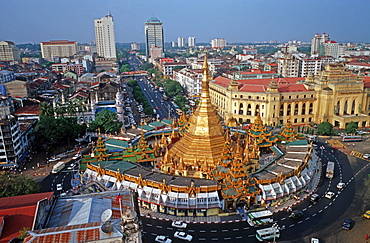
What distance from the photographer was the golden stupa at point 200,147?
159 feet

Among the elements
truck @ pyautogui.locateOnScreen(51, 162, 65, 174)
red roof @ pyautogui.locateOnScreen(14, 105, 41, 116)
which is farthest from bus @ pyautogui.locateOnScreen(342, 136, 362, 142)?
red roof @ pyautogui.locateOnScreen(14, 105, 41, 116)

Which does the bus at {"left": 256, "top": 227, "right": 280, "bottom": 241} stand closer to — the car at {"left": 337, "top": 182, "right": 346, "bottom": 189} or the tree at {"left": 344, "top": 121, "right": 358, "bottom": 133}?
the car at {"left": 337, "top": 182, "right": 346, "bottom": 189}

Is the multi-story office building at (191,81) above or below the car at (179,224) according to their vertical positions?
above

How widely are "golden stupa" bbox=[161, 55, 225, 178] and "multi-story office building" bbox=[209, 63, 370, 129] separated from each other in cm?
3496

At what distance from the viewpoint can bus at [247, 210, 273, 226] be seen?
126ft

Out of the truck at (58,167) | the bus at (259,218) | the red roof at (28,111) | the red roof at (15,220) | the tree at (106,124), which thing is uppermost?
the red roof at (15,220)

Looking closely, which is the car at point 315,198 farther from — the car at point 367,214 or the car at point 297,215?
the car at point 367,214

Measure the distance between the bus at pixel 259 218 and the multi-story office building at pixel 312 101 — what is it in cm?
4750

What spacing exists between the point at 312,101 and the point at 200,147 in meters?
51.9

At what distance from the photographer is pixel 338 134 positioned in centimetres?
7775

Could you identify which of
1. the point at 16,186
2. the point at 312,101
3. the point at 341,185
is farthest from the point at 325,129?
the point at 16,186

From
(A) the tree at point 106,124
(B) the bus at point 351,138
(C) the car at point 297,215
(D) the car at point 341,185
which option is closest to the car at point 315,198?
(C) the car at point 297,215

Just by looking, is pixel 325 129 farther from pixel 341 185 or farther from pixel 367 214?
pixel 367 214

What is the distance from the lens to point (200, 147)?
50281 mm
